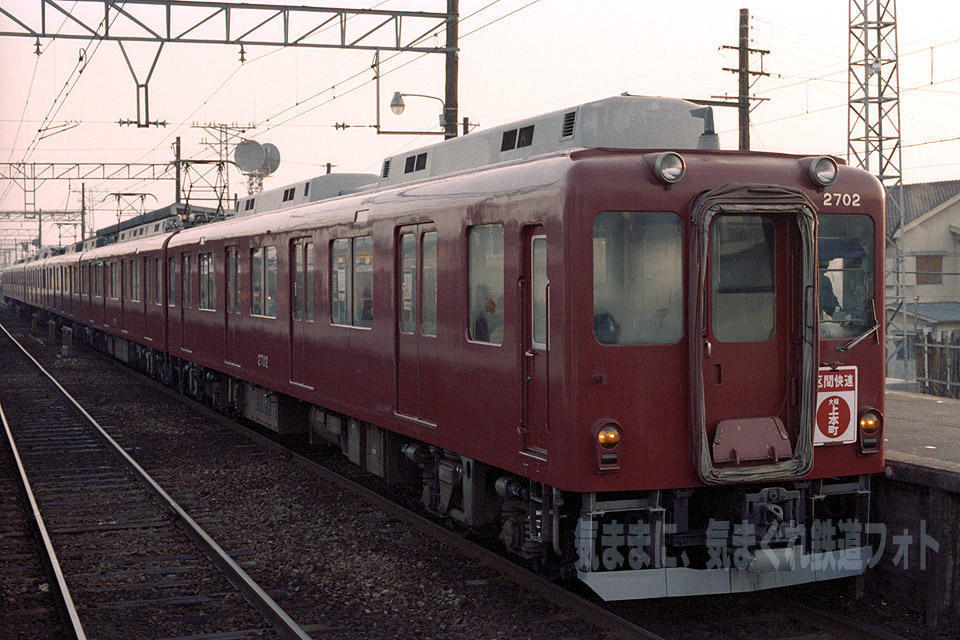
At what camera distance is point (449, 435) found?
26.8 ft

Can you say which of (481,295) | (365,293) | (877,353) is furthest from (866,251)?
(365,293)

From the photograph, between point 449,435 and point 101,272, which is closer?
point 449,435

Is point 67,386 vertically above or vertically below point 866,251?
below

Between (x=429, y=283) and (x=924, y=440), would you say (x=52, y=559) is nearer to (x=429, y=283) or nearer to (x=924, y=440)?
(x=429, y=283)

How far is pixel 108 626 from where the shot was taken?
7023 mm

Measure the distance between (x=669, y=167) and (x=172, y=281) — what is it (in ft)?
47.5

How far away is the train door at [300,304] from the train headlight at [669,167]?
221 inches

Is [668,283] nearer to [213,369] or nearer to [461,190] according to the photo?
[461,190]

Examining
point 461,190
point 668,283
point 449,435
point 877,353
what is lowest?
point 449,435

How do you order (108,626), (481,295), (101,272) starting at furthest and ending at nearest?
(101,272) → (481,295) → (108,626)

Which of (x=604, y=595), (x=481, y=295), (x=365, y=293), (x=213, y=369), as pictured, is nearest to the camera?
(x=604, y=595)

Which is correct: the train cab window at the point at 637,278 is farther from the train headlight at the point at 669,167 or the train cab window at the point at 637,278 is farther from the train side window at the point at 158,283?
the train side window at the point at 158,283

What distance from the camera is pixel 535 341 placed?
691cm

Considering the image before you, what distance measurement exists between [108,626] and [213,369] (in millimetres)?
9917
